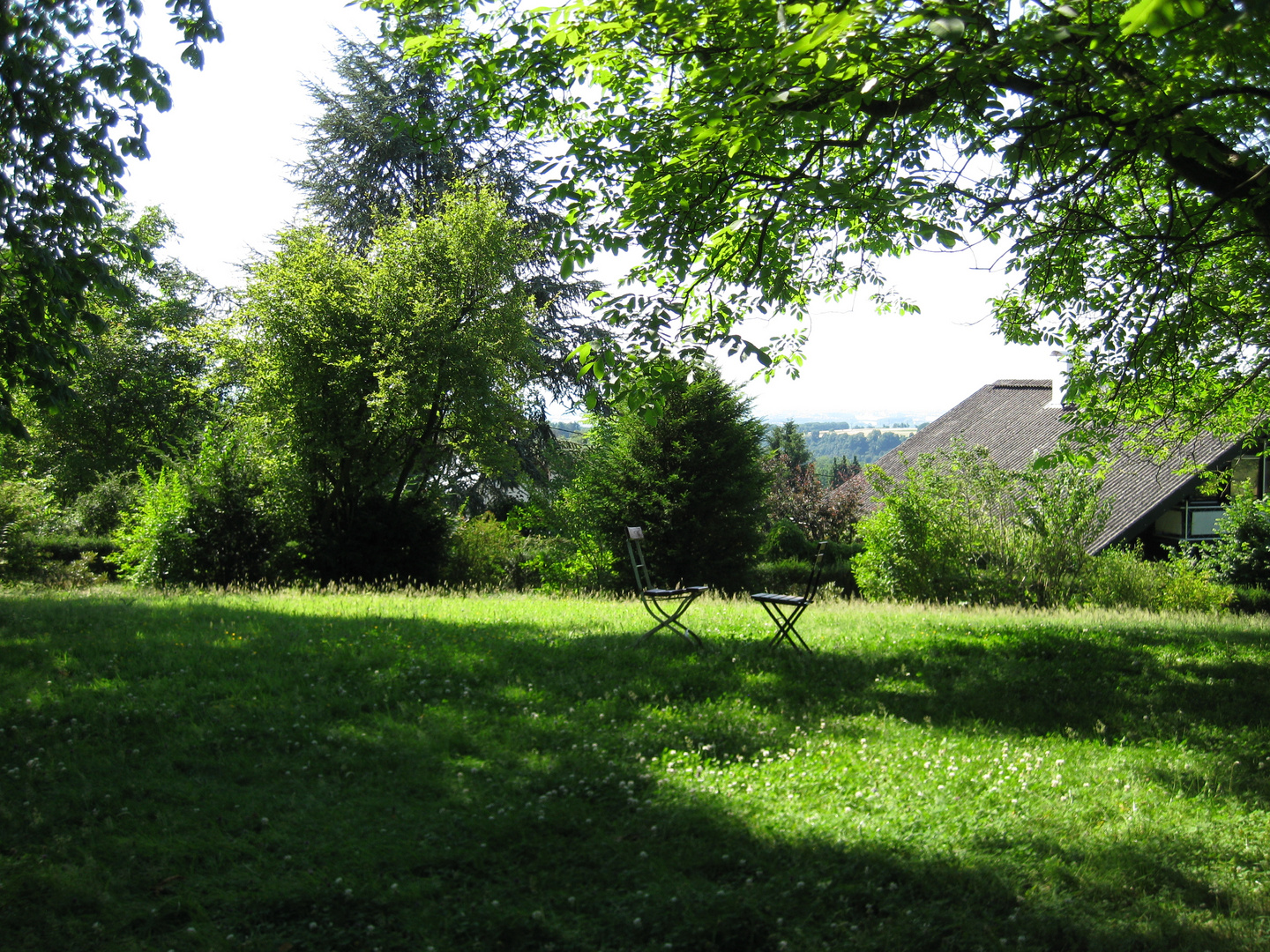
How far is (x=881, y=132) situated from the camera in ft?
21.7

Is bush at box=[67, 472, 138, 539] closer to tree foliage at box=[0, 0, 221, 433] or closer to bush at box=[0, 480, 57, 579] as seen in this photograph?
bush at box=[0, 480, 57, 579]

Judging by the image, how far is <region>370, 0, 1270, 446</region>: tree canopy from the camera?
203 inches

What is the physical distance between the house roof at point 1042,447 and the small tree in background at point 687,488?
173 inches

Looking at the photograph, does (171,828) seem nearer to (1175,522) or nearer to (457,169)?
(457,169)

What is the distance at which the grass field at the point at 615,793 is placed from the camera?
355 cm

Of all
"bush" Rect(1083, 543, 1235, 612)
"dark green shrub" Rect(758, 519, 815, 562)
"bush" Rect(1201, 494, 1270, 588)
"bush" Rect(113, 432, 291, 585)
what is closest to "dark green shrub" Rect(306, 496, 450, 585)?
"bush" Rect(113, 432, 291, 585)

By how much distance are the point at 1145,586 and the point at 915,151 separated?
12386 mm

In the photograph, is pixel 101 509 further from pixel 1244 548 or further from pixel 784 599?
pixel 1244 548

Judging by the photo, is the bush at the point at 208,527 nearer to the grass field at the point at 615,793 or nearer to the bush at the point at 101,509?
the bush at the point at 101,509

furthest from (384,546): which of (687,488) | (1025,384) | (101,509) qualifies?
(1025,384)

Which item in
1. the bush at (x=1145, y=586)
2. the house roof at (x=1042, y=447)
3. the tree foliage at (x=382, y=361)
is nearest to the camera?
the bush at (x=1145, y=586)

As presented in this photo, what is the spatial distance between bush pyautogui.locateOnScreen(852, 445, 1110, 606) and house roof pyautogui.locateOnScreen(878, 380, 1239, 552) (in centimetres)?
94

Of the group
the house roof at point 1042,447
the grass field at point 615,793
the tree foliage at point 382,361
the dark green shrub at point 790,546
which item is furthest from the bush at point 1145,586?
the tree foliage at point 382,361

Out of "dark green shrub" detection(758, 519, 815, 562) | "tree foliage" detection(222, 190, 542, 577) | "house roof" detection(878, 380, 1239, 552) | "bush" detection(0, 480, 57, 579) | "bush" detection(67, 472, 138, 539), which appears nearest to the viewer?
"bush" detection(0, 480, 57, 579)
